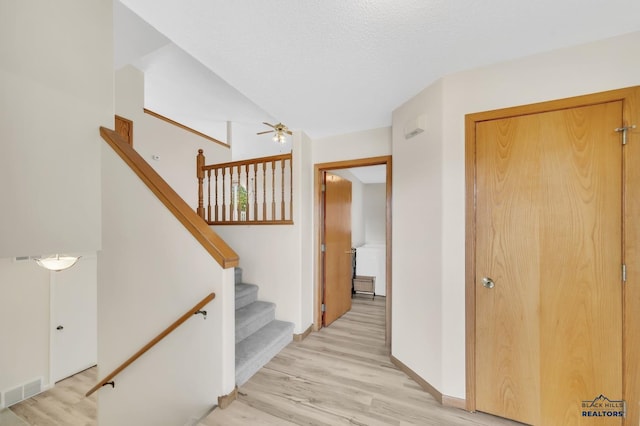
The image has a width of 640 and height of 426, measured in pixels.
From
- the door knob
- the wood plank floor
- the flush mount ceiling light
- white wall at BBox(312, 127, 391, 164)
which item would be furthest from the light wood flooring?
white wall at BBox(312, 127, 391, 164)

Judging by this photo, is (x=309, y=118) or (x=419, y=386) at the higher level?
(x=309, y=118)

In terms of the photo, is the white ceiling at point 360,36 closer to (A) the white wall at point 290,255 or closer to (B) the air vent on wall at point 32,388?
(A) the white wall at point 290,255

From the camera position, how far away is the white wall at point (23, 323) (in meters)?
2.44

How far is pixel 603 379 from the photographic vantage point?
1.41 meters

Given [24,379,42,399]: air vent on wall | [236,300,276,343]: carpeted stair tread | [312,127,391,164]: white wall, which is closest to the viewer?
[236,300,276,343]: carpeted stair tread

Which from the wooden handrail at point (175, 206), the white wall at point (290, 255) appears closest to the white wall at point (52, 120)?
the wooden handrail at point (175, 206)

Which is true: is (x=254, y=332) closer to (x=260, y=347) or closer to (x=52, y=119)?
(x=260, y=347)

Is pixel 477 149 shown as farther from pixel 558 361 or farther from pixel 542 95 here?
pixel 558 361

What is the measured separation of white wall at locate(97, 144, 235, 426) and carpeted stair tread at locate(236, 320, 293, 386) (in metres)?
0.33

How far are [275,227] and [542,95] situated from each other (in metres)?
2.65

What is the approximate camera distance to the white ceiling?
121 cm

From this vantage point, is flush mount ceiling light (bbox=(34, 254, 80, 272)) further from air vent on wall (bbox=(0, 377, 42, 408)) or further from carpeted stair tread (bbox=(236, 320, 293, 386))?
carpeted stair tread (bbox=(236, 320, 293, 386))

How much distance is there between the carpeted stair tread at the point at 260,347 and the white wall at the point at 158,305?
1.10ft

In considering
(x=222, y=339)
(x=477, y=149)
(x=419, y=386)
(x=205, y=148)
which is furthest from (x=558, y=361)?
(x=205, y=148)
